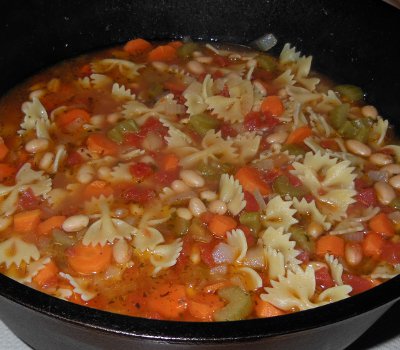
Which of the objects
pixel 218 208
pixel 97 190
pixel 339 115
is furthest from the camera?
pixel 339 115

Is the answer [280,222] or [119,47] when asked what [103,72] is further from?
[280,222]

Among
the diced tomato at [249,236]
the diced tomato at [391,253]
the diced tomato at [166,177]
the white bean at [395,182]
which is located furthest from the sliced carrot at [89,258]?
the white bean at [395,182]

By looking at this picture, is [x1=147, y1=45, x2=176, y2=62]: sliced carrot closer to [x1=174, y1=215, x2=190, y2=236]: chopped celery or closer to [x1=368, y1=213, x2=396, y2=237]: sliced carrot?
[x1=174, y1=215, x2=190, y2=236]: chopped celery

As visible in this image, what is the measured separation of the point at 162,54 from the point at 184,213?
185cm

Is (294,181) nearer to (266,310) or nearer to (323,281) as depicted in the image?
(323,281)

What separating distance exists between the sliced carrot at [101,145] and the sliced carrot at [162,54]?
1138mm

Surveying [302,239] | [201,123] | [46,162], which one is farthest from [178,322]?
[201,123]

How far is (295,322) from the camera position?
2537 millimetres

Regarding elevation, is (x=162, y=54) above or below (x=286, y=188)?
below

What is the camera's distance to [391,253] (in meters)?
3.86

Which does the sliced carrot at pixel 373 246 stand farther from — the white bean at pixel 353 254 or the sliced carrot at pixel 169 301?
the sliced carrot at pixel 169 301

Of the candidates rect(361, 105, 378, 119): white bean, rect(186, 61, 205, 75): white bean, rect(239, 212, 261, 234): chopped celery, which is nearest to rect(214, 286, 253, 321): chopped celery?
rect(239, 212, 261, 234): chopped celery

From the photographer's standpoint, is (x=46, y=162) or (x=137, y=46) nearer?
(x=46, y=162)

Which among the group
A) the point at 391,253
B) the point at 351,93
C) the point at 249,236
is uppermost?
the point at 351,93
